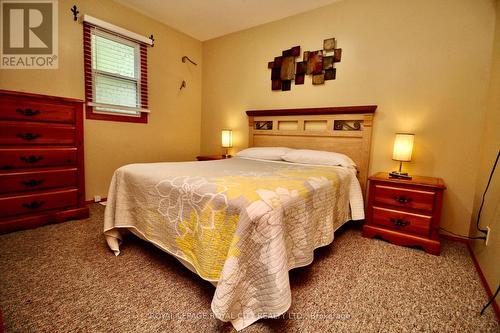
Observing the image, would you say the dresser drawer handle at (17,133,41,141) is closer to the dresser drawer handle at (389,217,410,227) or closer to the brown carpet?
the brown carpet

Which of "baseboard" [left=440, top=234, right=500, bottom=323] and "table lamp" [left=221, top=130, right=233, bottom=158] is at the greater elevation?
"table lamp" [left=221, top=130, right=233, bottom=158]

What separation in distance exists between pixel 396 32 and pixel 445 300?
2353 mm

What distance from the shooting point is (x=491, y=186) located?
1603 millimetres

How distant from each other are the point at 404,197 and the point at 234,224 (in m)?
1.63

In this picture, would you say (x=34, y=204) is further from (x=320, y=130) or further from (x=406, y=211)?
(x=406, y=211)

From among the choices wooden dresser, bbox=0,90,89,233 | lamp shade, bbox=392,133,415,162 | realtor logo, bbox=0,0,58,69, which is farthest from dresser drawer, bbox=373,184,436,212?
realtor logo, bbox=0,0,58,69

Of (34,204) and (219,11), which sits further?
(219,11)

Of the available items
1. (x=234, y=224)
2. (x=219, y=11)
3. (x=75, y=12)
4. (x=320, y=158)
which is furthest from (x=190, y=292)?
(x=219, y=11)

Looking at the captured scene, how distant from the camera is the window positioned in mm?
2654

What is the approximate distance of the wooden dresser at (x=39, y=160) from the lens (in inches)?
Answer: 73.7

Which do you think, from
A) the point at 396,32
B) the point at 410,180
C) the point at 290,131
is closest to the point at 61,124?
the point at 290,131

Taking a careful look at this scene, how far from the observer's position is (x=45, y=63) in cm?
237

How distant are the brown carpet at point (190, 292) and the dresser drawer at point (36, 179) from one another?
1.32ft

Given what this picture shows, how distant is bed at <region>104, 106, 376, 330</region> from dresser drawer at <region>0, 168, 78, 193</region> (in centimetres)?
86
